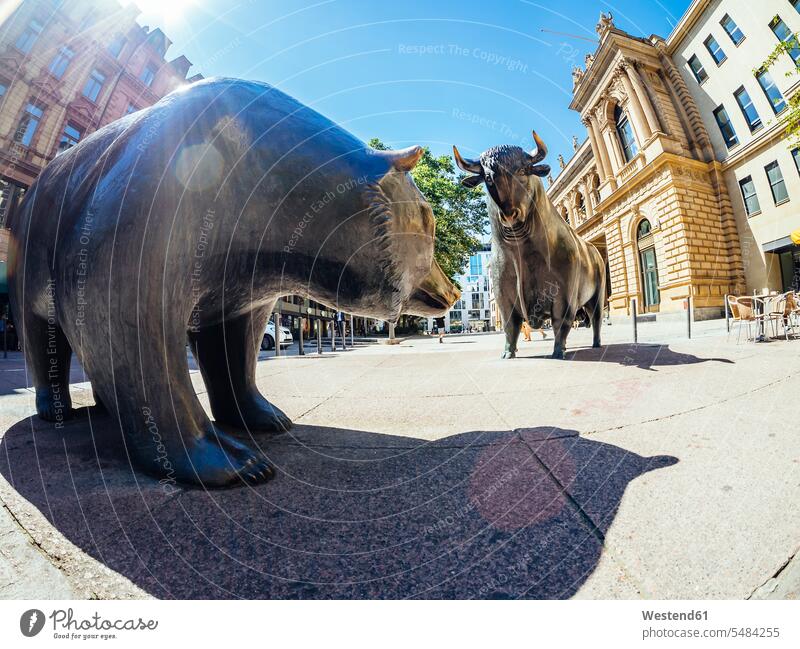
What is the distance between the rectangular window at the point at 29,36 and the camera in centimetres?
128

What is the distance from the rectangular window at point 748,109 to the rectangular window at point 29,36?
27127 millimetres

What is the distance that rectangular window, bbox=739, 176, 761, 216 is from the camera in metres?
17.8

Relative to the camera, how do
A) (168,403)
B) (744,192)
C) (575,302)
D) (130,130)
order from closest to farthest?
1. (168,403)
2. (130,130)
3. (575,302)
4. (744,192)

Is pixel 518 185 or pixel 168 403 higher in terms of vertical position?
pixel 518 185

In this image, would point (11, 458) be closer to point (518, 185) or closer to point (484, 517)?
point (484, 517)

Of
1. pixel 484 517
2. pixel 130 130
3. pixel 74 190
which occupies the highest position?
pixel 130 130

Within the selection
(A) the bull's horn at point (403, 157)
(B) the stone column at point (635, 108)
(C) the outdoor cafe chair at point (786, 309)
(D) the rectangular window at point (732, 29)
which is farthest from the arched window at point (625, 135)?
(A) the bull's horn at point (403, 157)

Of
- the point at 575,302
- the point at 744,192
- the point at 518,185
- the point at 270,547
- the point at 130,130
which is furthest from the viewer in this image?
the point at 744,192

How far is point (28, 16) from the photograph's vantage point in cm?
130

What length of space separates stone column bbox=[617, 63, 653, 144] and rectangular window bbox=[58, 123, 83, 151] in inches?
938

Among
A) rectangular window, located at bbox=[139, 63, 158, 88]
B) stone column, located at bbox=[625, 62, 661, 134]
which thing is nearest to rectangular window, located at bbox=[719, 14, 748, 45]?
stone column, located at bbox=[625, 62, 661, 134]

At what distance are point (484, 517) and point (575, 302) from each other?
411 cm

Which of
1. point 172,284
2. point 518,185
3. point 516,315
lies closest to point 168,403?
point 172,284

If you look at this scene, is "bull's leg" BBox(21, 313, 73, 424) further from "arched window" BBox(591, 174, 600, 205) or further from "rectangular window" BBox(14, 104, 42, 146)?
"arched window" BBox(591, 174, 600, 205)
